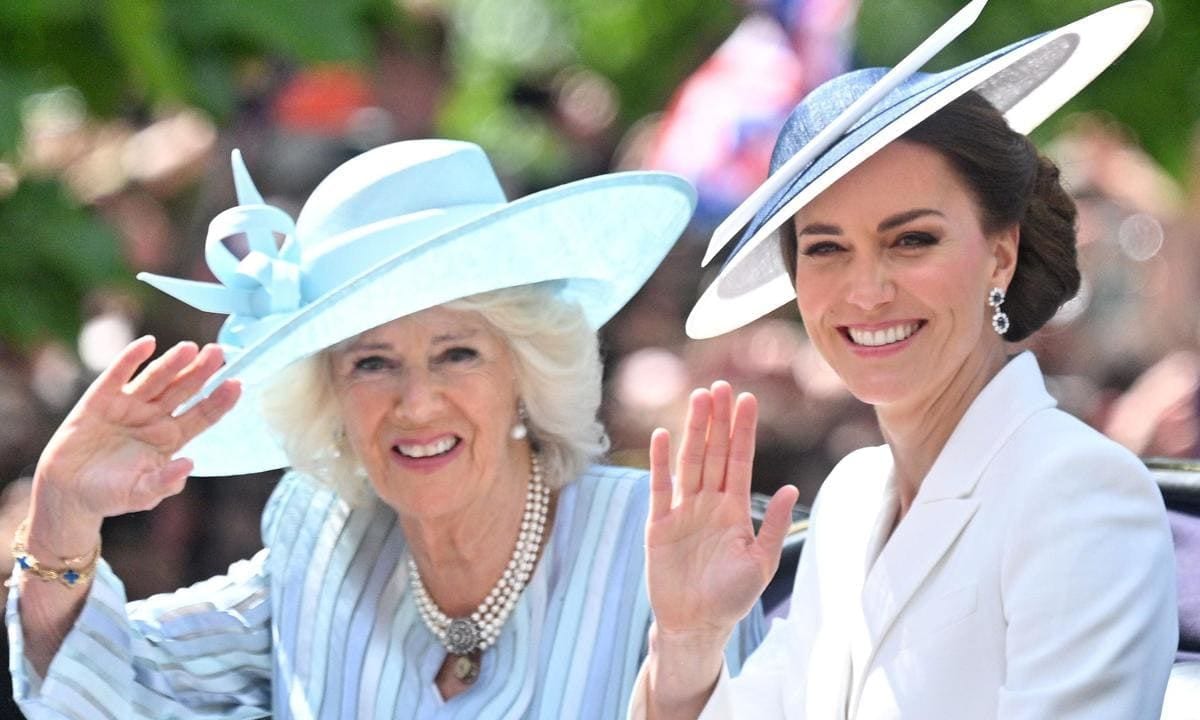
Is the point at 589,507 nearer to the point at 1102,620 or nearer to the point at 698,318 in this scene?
the point at 698,318

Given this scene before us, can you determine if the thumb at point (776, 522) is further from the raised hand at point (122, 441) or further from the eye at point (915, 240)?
the raised hand at point (122, 441)

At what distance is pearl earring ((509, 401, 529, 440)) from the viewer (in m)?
3.47

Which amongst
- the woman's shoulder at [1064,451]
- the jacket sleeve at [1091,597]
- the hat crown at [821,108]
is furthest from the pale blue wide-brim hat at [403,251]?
the jacket sleeve at [1091,597]

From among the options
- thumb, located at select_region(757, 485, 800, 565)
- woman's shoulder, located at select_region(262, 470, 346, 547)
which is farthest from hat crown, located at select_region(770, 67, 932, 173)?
woman's shoulder, located at select_region(262, 470, 346, 547)

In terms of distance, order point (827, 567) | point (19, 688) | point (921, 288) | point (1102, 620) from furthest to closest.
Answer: point (19, 688) → point (827, 567) → point (921, 288) → point (1102, 620)

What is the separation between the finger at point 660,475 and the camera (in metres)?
2.79

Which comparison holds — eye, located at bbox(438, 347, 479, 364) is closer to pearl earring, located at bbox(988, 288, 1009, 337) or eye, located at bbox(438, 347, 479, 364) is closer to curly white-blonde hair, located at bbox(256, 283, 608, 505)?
curly white-blonde hair, located at bbox(256, 283, 608, 505)

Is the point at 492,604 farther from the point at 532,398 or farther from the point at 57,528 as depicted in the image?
the point at 57,528

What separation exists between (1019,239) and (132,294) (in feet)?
10.3

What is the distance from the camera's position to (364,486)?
359 centimetres

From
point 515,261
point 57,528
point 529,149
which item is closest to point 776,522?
point 515,261

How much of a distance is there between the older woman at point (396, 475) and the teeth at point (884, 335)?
608 millimetres

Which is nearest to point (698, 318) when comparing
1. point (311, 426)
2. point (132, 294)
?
point (311, 426)

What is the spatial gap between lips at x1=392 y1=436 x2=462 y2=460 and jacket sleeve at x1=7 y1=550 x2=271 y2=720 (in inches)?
15.2
